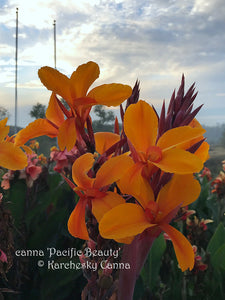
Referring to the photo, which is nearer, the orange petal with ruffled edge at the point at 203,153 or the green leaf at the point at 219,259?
the orange petal with ruffled edge at the point at 203,153

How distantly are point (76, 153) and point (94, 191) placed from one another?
3.6 inches

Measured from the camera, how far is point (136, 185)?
0.33 metres

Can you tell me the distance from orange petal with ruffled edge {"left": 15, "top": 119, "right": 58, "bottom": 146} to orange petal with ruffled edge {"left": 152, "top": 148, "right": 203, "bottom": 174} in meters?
0.20

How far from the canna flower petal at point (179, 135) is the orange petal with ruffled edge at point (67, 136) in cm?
11

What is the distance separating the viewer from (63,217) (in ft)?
3.35

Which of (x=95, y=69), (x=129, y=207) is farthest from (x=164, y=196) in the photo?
(x=95, y=69)

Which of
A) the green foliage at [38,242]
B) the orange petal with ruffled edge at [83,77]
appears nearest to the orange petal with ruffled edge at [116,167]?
the orange petal with ruffled edge at [83,77]

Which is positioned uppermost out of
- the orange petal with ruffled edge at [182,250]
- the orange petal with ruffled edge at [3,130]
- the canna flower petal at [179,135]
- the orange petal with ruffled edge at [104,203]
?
the orange petal with ruffled edge at [3,130]

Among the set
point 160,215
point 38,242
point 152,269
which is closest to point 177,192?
point 160,215

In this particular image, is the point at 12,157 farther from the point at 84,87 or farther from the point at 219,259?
the point at 219,259

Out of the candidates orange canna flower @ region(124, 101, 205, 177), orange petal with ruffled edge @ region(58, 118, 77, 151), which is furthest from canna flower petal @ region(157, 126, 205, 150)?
orange petal with ruffled edge @ region(58, 118, 77, 151)

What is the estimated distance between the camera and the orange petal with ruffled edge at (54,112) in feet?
1.44

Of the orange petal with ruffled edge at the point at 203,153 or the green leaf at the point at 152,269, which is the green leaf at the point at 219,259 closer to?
the green leaf at the point at 152,269

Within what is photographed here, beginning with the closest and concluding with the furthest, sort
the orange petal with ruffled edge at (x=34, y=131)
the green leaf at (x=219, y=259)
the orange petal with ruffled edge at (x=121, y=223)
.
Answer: the orange petal with ruffled edge at (x=121, y=223) < the orange petal with ruffled edge at (x=34, y=131) < the green leaf at (x=219, y=259)
